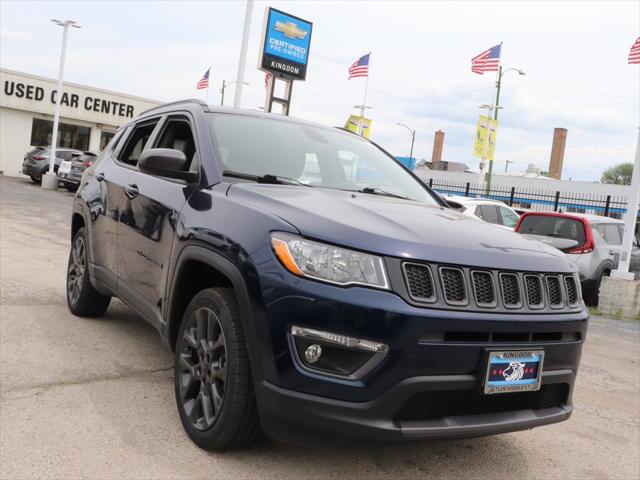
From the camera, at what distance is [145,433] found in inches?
132

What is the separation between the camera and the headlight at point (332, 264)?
2652 mm

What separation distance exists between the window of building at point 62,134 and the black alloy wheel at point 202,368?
35642 mm

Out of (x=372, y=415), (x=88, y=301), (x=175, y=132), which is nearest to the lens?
(x=372, y=415)

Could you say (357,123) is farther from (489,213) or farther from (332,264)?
(332,264)

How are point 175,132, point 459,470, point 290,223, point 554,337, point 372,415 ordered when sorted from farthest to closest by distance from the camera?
point 175,132, point 459,470, point 554,337, point 290,223, point 372,415

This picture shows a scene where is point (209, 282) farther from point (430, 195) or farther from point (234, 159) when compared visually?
point (430, 195)

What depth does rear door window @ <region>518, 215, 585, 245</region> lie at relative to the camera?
36.5 feet

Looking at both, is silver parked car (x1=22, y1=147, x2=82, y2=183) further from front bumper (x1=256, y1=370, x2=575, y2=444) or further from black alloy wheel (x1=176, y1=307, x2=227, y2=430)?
front bumper (x1=256, y1=370, x2=575, y2=444)

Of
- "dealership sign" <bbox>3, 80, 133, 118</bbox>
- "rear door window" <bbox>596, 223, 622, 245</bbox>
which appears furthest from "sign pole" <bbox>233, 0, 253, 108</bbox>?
"dealership sign" <bbox>3, 80, 133, 118</bbox>

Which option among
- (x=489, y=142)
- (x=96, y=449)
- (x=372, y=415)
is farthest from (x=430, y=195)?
(x=489, y=142)

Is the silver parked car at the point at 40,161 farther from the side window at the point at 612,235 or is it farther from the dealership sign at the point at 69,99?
the side window at the point at 612,235

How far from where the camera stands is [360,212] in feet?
10.2

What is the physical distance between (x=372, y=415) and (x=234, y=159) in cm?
177

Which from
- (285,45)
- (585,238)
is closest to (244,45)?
(285,45)
